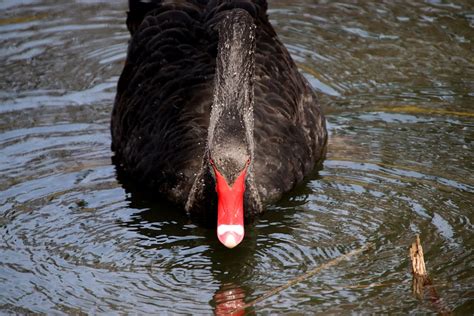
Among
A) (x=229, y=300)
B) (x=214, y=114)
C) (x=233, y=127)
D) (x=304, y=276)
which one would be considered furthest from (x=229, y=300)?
(x=214, y=114)

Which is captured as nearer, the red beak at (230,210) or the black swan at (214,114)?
the red beak at (230,210)

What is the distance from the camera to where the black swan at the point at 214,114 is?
7.41 meters

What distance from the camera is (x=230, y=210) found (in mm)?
7000

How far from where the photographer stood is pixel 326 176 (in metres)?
8.74

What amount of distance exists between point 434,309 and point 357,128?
3091 mm

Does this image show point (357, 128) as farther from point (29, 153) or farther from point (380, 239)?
point (29, 153)

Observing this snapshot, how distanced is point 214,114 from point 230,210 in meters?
0.91

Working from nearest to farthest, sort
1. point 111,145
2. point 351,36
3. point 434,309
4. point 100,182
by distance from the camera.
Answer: point 434,309
point 100,182
point 111,145
point 351,36

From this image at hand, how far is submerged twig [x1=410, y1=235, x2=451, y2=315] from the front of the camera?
651 cm

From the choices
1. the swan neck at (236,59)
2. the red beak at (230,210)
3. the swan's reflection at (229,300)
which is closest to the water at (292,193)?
the swan's reflection at (229,300)

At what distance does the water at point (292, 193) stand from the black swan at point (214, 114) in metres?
0.24

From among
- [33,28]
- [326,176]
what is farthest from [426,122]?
[33,28]

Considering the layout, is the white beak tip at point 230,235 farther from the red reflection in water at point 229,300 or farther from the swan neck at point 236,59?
the swan neck at point 236,59

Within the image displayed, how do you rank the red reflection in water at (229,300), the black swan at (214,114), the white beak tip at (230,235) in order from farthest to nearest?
the black swan at (214,114) < the white beak tip at (230,235) < the red reflection in water at (229,300)
